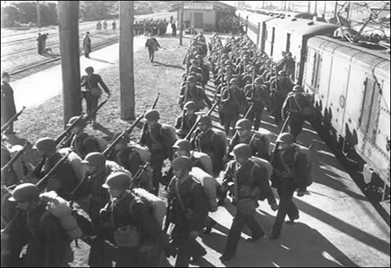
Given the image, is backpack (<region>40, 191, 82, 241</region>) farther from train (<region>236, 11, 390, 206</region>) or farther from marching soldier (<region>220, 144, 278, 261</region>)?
train (<region>236, 11, 390, 206</region>)

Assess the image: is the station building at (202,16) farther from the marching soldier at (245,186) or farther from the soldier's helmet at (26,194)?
the soldier's helmet at (26,194)

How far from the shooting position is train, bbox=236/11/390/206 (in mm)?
9016

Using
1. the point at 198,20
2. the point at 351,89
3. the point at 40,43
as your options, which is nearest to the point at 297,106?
the point at 351,89

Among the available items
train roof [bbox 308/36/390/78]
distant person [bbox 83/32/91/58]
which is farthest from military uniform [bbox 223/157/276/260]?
distant person [bbox 83/32/91/58]

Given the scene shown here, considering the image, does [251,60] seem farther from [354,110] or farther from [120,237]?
[120,237]

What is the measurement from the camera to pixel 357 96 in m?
10.6

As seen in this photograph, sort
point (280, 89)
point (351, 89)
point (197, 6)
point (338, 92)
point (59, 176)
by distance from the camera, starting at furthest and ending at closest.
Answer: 1. point (197, 6)
2. point (280, 89)
3. point (338, 92)
4. point (351, 89)
5. point (59, 176)

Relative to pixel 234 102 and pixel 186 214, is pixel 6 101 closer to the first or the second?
pixel 234 102

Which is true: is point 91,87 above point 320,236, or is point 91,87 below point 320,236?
above

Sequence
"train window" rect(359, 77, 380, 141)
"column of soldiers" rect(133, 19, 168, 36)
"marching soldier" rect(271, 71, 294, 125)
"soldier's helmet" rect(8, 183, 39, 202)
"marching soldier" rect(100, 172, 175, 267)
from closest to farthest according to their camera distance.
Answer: "soldier's helmet" rect(8, 183, 39, 202)
"marching soldier" rect(100, 172, 175, 267)
"train window" rect(359, 77, 380, 141)
"marching soldier" rect(271, 71, 294, 125)
"column of soldiers" rect(133, 19, 168, 36)

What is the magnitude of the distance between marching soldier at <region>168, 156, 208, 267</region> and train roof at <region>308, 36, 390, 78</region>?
457 centimetres

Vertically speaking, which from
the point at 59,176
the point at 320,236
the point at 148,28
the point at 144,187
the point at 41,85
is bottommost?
the point at 41,85

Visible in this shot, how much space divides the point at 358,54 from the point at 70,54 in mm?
6114

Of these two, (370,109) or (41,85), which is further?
(41,85)
